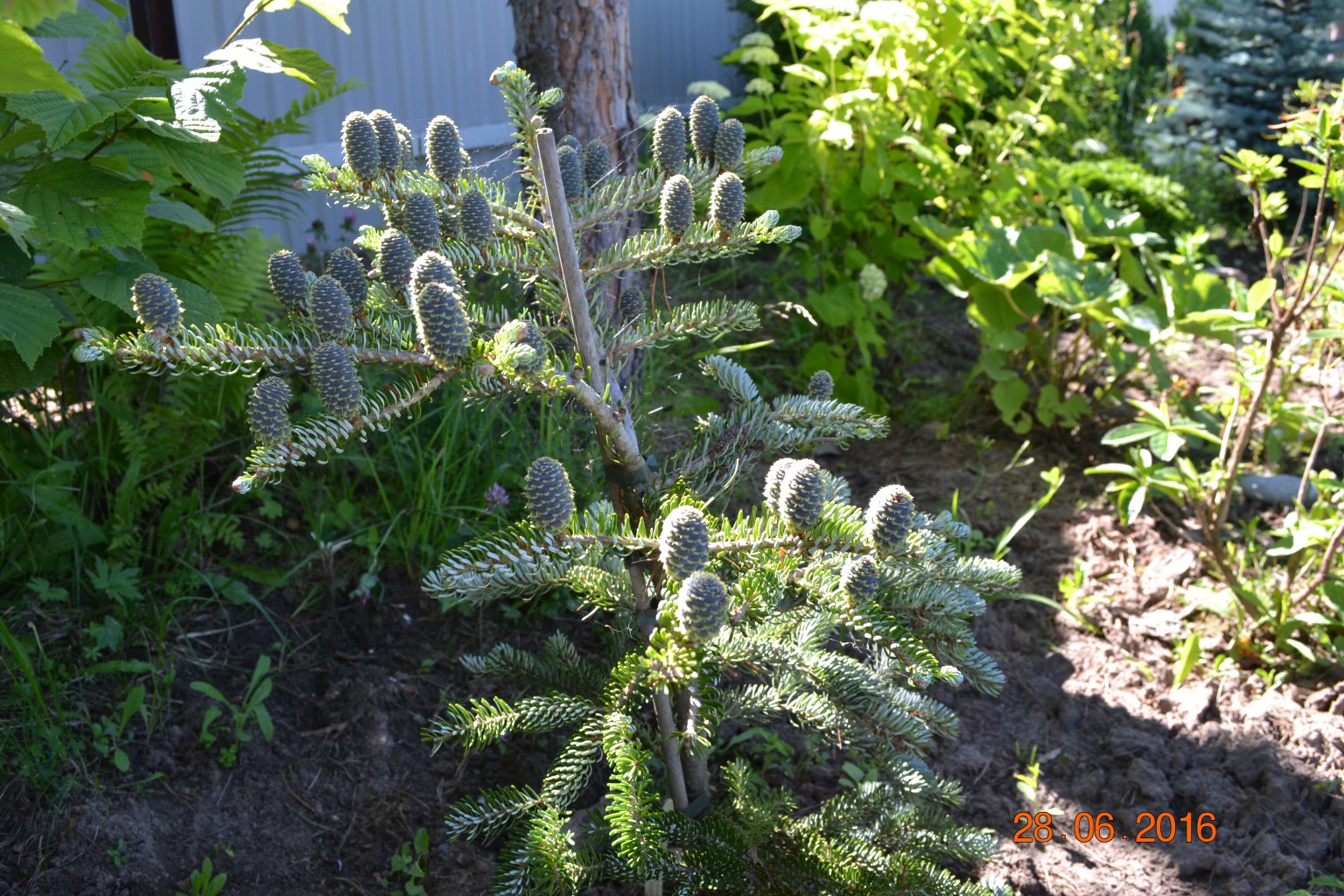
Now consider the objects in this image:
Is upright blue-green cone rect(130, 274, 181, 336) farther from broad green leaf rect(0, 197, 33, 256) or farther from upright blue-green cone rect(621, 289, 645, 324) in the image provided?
upright blue-green cone rect(621, 289, 645, 324)

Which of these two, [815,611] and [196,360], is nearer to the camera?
[196,360]

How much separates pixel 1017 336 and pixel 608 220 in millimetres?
2365

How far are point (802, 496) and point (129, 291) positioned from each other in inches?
54.8

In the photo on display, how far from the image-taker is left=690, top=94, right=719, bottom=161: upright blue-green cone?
1.54 m

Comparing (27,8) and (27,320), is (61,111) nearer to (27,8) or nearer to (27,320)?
(27,320)

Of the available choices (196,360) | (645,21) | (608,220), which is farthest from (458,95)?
(196,360)

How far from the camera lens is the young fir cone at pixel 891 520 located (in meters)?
1.10

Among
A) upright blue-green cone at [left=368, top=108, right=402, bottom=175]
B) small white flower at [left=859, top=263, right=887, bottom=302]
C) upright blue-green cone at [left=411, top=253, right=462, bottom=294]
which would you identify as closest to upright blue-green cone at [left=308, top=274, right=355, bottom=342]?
upright blue-green cone at [left=411, top=253, right=462, bottom=294]

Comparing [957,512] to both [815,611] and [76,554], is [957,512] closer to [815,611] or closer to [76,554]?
[815,611]

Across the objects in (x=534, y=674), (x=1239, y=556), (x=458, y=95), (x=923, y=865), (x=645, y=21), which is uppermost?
(x=645, y=21)

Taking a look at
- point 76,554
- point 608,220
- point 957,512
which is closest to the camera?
point 608,220

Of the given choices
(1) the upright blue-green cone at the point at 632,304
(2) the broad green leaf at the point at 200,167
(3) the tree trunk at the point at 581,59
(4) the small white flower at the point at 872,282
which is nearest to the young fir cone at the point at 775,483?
(1) the upright blue-green cone at the point at 632,304

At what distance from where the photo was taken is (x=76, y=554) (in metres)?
2.20

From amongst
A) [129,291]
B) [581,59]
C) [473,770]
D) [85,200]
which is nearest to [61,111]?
[85,200]
